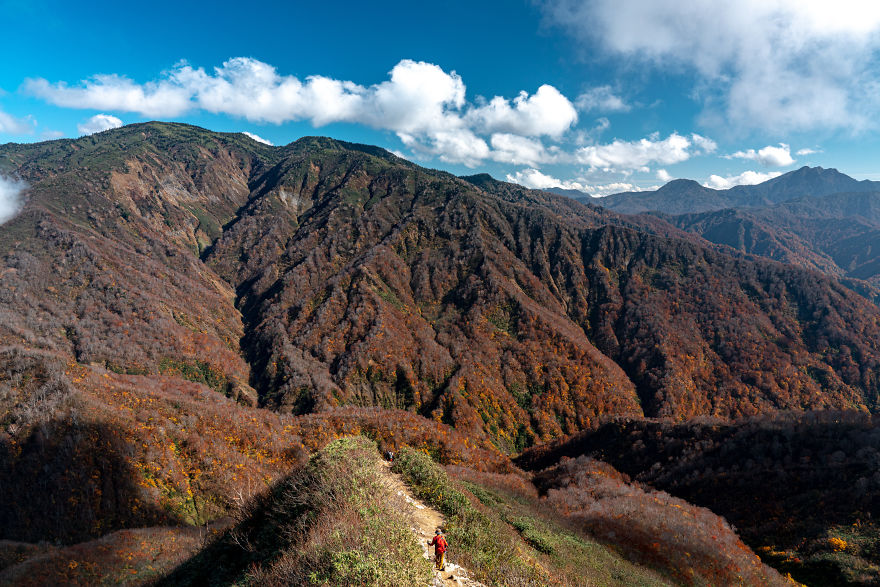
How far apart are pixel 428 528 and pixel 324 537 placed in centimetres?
630

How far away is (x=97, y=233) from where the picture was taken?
194500 millimetres

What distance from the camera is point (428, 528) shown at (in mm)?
18453

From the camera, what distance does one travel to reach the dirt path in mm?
14641

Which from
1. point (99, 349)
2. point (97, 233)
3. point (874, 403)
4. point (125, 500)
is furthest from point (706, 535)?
point (97, 233)

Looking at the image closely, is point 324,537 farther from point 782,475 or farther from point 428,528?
point 782,475

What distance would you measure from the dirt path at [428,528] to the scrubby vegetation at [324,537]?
111 centimetres

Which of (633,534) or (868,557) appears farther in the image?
(633,534)

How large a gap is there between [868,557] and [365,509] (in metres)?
62.9

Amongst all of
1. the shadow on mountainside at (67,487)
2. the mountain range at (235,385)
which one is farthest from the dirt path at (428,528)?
the shadow on mountainside at (67,487)

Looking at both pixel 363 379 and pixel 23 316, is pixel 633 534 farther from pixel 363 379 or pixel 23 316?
pixel 23 316

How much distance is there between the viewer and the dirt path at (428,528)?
1464 centimetres

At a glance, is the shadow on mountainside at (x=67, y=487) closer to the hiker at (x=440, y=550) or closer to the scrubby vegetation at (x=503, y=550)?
the scrubby vegetation at (x=503, y=550)

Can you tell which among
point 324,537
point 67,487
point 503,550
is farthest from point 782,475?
point 67,487

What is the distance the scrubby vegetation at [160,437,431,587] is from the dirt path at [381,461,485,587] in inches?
43.7
